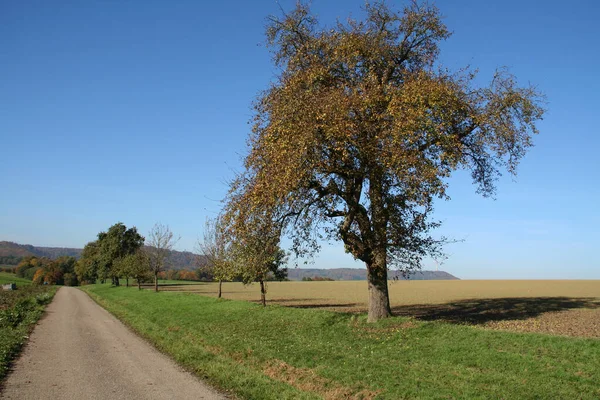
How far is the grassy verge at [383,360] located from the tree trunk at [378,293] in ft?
2.91

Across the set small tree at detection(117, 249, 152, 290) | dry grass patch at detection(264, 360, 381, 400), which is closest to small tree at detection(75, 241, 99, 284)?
small tree at detection(117, 249, 152, 290)

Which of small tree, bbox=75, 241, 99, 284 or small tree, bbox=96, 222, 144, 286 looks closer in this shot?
small tree, bbox=96, 222, 144, 286

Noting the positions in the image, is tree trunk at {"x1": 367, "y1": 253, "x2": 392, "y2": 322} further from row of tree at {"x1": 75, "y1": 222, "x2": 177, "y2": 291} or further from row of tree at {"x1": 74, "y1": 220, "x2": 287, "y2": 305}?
row of tree at {"x1": 75, "y1": 222, "x2": 177, "y2": 291}

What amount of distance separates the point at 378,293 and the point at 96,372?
1168cm

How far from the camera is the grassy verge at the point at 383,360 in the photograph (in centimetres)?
1001

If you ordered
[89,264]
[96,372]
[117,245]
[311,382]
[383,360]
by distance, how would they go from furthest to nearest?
[89,264] < [117,245] < [383,360] < [96,372] < [311,382]

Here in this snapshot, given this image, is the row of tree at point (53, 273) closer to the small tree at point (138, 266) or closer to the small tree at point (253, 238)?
the small tree at point (138, 266)

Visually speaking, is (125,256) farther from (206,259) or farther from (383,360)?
(383,360)

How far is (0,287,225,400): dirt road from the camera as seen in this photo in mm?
10242

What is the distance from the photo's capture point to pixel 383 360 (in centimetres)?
1294

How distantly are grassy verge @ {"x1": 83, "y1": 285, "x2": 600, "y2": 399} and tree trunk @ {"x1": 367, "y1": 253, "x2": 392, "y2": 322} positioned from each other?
0.89 m

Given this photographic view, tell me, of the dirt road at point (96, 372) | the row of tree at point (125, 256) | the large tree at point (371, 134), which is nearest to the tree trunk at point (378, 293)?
the large tree at point (371, 134)

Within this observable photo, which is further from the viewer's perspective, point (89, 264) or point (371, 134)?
point (89, 264)

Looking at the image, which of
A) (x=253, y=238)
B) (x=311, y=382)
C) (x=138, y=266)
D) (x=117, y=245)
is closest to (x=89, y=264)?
(x=117, y=245)
